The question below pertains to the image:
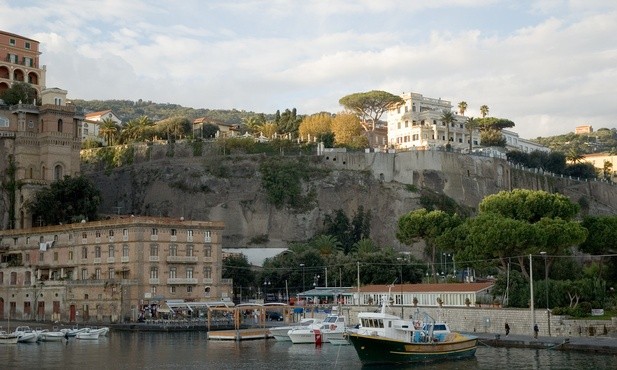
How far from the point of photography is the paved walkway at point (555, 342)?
176 feet

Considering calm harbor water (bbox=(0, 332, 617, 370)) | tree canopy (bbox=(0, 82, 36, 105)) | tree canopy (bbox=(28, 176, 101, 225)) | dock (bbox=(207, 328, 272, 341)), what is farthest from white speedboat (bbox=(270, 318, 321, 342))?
tree canopy (bbox=(0, 82, 36, 105))

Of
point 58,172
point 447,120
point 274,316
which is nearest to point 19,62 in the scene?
point 58,172

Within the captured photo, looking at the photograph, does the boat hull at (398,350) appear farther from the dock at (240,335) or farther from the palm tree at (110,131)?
the palm tree at (110,131)

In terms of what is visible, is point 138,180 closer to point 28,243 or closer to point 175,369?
point 28,243

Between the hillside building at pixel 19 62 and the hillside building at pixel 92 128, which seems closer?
the hillside building at pixel 19 62

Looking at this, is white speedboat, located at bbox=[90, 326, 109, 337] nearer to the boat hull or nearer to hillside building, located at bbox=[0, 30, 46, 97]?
the boat hull

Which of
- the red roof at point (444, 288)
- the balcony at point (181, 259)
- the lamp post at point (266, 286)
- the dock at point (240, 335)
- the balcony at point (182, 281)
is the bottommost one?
the dock at point (240, 335)

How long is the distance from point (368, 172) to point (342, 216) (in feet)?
31.5

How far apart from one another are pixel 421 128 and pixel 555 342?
95437mm

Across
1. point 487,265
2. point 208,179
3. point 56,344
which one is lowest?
point 56,344

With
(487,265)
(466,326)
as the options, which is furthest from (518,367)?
(487,265)

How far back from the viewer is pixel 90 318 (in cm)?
8675

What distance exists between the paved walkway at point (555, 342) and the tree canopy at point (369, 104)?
8817 centimetres

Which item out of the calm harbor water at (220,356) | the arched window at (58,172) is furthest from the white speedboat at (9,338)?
the arched window at (58,172)
